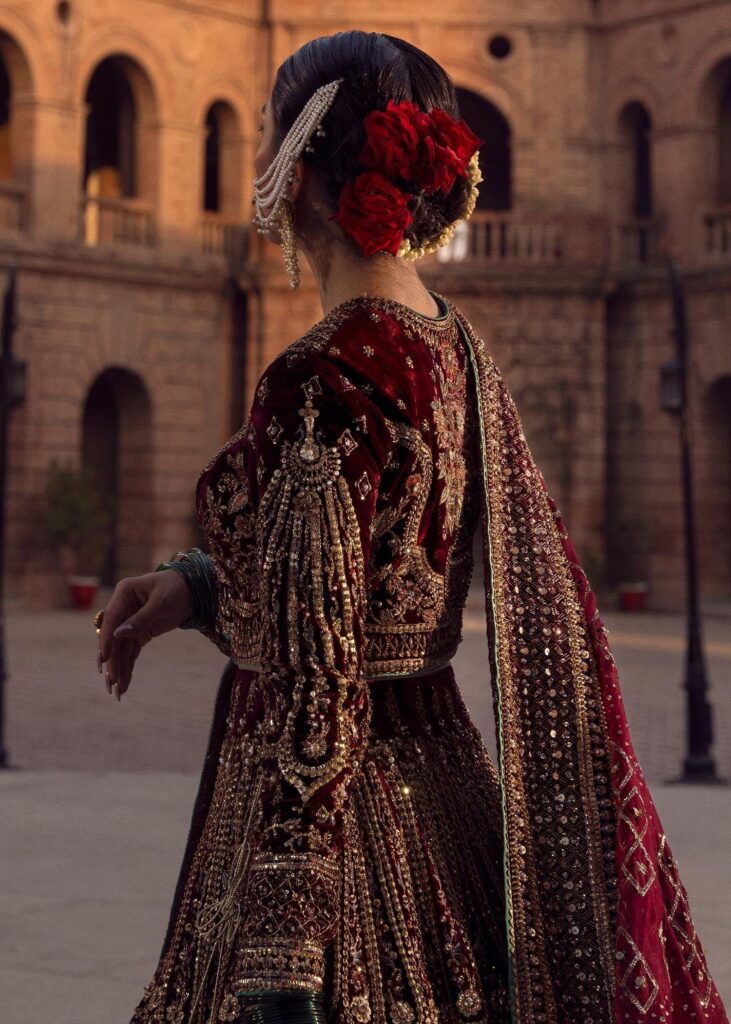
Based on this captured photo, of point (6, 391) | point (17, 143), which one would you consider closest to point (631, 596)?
point (17, 143)

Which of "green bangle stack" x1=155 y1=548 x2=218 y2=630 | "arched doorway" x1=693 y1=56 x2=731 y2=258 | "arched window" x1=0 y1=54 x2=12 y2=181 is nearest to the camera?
"green bangle stack" x1=155 y1=548 x2=218 y2=630

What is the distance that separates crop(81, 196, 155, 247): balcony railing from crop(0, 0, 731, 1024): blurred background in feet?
0.13

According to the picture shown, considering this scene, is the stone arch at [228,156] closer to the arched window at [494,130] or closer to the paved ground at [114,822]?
the arched window at [494,130]

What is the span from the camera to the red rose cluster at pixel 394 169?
88.3 inches

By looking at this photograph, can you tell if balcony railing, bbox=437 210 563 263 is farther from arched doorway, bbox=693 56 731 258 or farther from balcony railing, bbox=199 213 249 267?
balcony railing, bbox=199 213 249 267

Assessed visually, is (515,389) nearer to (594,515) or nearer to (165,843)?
(594,515)

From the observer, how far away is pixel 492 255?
2328cm

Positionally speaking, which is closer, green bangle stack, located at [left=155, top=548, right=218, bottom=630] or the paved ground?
green bangle stack, located at [left=155, top=548, right=218, bottom=630]

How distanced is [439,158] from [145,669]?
525 inches

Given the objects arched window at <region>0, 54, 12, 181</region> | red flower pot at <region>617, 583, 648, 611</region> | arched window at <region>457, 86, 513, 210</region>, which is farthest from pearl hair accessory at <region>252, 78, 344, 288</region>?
arched window at <region>457, 86, 513, 210</region>

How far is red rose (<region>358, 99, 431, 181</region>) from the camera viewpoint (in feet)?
7.32

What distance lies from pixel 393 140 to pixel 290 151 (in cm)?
16

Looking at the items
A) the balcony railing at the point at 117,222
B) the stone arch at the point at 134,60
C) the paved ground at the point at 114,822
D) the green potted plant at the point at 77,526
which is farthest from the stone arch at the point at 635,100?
the paved ground at the point at 114,822

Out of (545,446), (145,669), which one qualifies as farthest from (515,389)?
(145,669)
